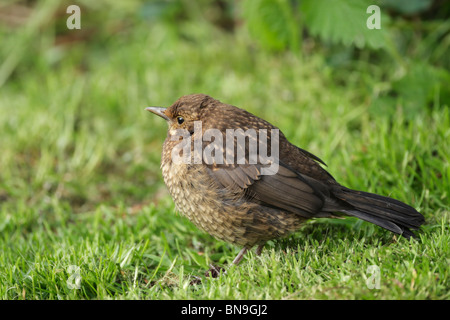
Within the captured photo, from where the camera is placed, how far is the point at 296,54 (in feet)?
17.9

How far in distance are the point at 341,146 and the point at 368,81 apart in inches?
37.2

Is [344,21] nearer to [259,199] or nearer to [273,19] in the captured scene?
[273,19]

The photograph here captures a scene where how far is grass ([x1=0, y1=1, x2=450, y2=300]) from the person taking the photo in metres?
3.02

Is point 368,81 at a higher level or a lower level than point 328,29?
lower

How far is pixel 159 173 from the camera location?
5.30 metres

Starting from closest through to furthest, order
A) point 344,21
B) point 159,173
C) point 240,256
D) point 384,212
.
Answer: point 384,212 < point 240,256 < point 344,21 < point 159,173

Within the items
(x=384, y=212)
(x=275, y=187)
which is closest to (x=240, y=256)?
(x=275, y=187)

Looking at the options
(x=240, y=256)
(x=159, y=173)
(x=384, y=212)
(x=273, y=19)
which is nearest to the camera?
(x=384, y=212)

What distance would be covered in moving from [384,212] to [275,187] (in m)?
0.66

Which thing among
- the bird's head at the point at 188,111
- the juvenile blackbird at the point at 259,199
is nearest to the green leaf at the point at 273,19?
the bird's head at the point at 188,111

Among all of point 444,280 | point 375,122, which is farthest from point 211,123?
point 375,122

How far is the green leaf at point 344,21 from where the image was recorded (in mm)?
4375

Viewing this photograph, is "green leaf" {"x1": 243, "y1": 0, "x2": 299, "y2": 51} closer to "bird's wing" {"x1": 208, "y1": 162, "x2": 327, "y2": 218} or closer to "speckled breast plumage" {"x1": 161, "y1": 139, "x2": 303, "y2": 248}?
"bird's wing" {"x1": 208, "y1": 162, "x2": 327, "y2": 218}
